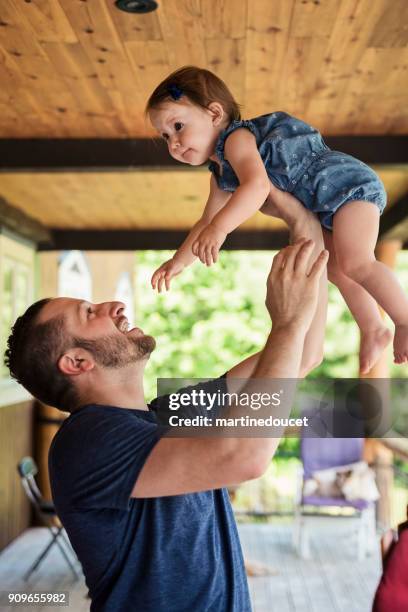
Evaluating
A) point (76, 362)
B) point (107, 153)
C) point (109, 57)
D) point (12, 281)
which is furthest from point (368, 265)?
point (12, 281)

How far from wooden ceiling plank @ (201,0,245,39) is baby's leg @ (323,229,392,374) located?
2.93ft

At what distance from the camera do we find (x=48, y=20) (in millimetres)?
1895

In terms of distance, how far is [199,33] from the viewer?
1986mm

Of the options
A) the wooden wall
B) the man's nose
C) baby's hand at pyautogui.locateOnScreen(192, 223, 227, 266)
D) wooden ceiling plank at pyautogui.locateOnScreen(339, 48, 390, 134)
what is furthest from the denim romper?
the wooden wall

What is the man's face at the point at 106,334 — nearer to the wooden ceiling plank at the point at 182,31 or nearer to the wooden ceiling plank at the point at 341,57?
the wooden ceiling plank at the point at 182,31

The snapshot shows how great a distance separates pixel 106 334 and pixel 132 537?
289mm

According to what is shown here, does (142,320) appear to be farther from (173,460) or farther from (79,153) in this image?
(173,460)

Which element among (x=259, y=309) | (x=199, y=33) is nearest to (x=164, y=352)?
(x=259, y=309)

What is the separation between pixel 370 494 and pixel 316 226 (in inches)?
136

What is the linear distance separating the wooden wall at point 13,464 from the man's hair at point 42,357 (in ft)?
10.1

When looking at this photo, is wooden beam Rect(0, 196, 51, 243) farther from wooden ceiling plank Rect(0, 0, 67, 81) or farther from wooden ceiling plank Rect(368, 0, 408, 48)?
wooden ceiling plank Rect(368, 0, 408, 48)

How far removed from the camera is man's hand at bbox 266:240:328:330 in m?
0.92

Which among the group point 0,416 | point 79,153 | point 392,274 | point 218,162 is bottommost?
point 0,416

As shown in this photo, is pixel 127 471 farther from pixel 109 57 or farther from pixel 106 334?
pixel 109 57
